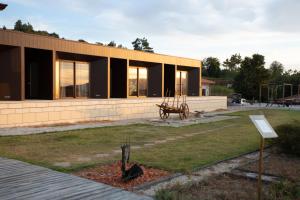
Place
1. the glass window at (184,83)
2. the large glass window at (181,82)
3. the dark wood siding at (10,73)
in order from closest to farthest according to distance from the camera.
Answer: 1. the dark wood siding at (10,73)
2. the large glass window at (181,82)
3. the glass window at (184,83)

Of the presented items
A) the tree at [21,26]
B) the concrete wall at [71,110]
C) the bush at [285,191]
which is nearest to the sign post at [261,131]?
the bush at [285,191]

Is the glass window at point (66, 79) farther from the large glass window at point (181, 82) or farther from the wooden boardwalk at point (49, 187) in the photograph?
the wooden boardwalk at point (49, 187)

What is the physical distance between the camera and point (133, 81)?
24.5 m

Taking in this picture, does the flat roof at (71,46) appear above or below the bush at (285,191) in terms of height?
above

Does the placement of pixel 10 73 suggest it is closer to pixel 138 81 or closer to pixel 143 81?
pixel 138 81

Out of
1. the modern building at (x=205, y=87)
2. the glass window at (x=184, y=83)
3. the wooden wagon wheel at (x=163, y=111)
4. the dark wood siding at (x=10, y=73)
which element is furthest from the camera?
the modern building at (x=205, y=87)

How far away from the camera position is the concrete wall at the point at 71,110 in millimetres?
14430

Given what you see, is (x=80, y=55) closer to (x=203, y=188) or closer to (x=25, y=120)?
(x=25, y=120)

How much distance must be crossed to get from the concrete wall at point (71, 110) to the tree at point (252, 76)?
90.9 feet

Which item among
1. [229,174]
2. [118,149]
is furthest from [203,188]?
[118,149]

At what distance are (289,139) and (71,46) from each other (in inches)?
489

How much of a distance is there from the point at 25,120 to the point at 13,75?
2.62m

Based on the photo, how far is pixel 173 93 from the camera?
27844mm

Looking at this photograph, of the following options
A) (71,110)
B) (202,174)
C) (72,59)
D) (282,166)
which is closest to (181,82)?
(72,59)
